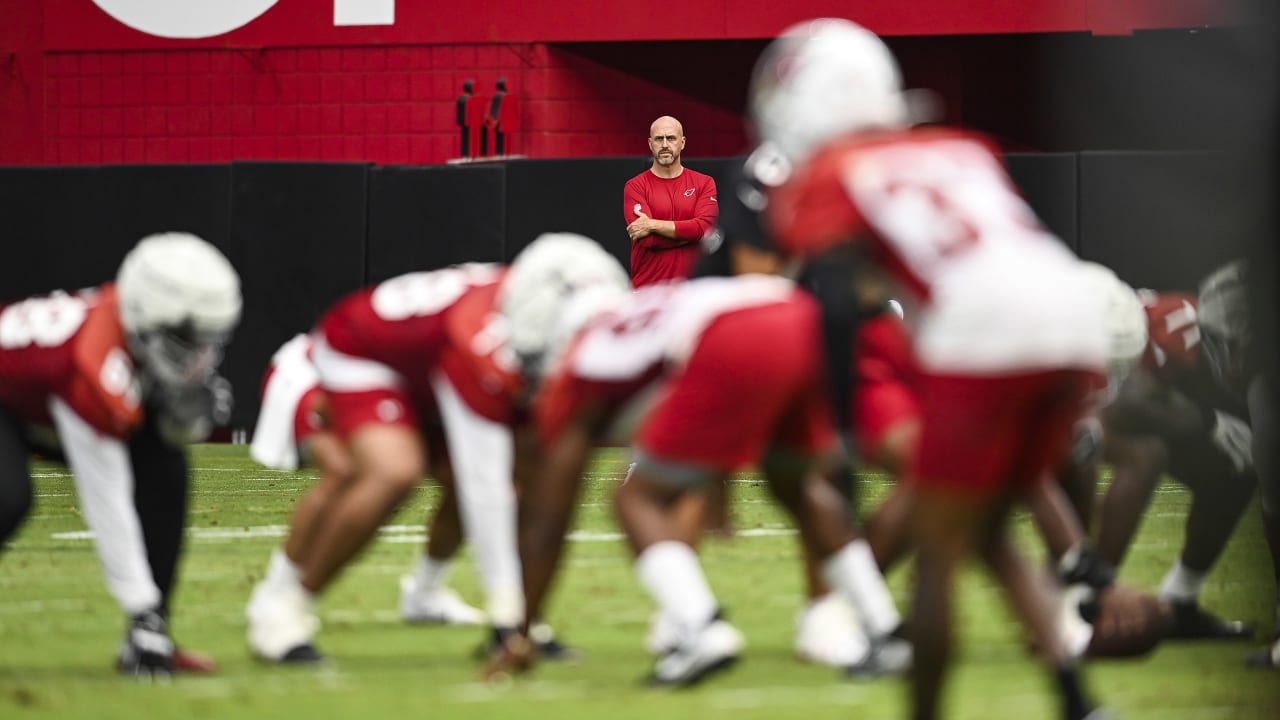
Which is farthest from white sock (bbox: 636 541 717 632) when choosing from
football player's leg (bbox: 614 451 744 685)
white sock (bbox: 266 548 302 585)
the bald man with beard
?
the bald man with beard

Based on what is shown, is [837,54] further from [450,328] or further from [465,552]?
[465,552]

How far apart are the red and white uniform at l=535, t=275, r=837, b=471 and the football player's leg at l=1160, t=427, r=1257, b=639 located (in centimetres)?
158

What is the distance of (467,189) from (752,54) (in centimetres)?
574

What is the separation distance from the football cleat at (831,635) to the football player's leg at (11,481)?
2.27 meters

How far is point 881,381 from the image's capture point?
6090mm

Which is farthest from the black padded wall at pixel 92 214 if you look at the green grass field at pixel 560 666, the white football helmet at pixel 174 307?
the white football helmet at pixel 174 307

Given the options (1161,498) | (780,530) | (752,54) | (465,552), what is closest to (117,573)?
(465,552)

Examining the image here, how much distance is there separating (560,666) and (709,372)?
123cm

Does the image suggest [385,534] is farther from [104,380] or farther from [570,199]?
[570,199]

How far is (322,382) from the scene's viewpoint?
19.8 feet

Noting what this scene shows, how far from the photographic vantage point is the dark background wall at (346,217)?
1418 cm

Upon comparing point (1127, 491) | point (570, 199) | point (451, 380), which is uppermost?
point (451, 380)

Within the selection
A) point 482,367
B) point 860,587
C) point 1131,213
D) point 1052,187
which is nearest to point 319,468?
point 482,367

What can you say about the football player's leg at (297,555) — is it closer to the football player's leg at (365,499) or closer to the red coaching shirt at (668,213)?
the football player's leg at (365,499)
